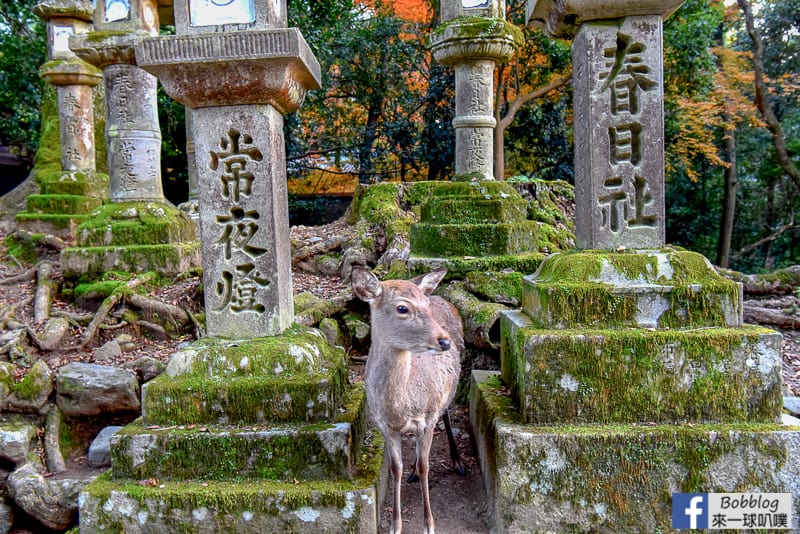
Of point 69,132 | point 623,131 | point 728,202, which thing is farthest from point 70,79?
point 728,202

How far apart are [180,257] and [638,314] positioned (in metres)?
5.87

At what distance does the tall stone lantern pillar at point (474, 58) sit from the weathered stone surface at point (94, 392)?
4420 mm

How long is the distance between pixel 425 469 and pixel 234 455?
1068 mm

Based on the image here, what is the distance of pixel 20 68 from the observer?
48.3ft

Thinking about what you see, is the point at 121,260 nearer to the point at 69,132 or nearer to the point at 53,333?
the point at 53,333

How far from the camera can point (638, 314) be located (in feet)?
10.8

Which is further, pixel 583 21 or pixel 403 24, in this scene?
pixel 403 24

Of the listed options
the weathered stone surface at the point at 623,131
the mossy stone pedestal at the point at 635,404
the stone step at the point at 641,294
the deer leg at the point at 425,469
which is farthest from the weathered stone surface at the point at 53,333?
the weathered stone surface at the point at 623,131

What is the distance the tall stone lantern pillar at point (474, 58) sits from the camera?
6.66 meters

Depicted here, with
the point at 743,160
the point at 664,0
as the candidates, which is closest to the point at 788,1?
the point at 743,160

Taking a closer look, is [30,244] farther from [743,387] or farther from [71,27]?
[743,387]

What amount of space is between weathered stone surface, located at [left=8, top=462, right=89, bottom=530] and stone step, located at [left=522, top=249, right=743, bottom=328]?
12.2 ft

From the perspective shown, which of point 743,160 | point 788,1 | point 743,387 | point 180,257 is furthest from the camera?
point 743,160

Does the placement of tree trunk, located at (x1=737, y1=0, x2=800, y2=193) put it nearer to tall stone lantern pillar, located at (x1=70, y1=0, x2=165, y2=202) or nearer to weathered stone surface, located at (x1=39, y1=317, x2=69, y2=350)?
tall stone lantern pillar, located at (x1=70, y1=0, x2=165, y2=202)
